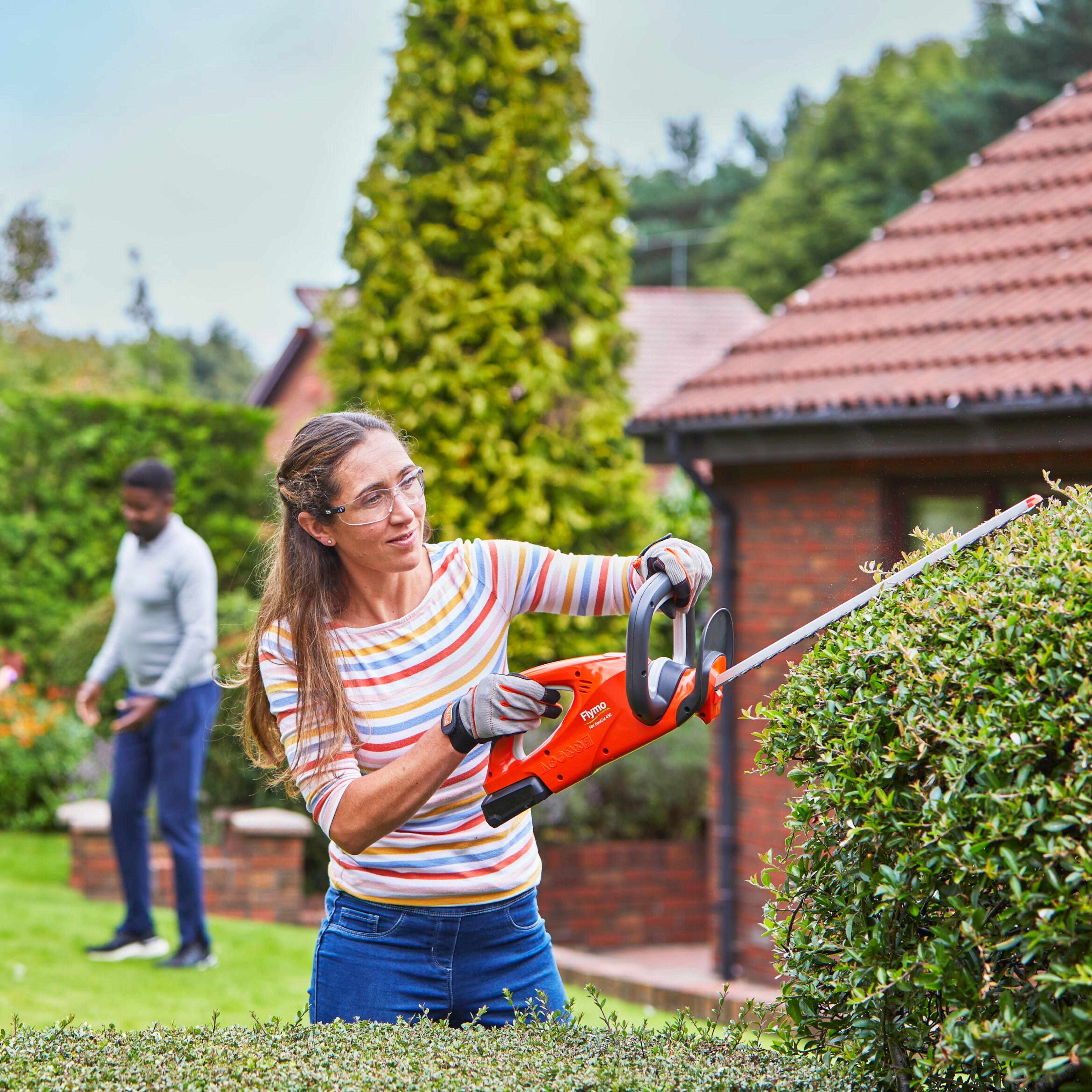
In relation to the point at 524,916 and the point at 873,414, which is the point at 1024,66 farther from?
the point at 524,916

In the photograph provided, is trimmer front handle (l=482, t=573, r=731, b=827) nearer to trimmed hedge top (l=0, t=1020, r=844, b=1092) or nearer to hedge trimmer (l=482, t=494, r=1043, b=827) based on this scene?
hedge trimmer (l=482, t=494, r=1043, b=827)

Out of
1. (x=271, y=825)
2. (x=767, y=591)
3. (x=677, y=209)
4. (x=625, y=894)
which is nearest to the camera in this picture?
(x=767, y=591)

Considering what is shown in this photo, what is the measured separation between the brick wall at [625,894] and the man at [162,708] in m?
2.75

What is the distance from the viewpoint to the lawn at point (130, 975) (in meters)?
5.33

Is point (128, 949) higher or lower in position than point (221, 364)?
lower

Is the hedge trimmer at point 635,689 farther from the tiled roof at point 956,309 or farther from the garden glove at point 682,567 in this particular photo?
the tiled roof at point 956,309

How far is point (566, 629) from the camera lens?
8.91 meters

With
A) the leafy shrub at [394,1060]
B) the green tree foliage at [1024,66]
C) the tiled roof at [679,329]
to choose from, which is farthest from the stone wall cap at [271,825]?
the green tree foliage at [1024,66]

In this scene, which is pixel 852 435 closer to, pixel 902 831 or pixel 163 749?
pixel 163 749

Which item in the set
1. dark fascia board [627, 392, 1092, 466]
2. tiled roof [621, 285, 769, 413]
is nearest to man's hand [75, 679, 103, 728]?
dark fascia board [627, 392, 1092, 466]

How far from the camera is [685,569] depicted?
2357 millimetres

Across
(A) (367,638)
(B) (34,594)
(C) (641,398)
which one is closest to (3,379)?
(B) (34,594)

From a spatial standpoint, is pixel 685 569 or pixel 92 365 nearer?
pixel 685 569

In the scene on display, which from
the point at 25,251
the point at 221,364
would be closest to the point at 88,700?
the point at 25,251
